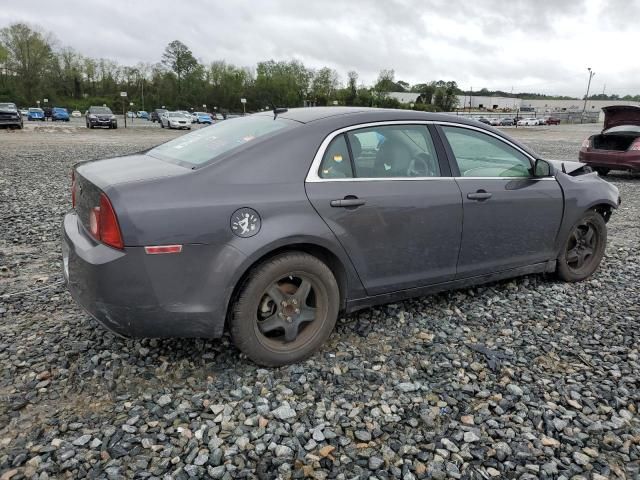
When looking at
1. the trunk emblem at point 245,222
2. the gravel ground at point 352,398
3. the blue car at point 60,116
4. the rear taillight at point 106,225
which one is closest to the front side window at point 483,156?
the gravel ground at point 352,398

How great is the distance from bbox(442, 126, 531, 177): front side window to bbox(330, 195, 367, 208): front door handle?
100 centimetres

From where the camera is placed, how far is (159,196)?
261cm

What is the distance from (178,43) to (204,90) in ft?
33.7

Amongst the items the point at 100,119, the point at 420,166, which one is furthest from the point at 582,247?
the point at 100,119

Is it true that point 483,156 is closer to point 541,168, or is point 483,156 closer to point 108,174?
point 541,168

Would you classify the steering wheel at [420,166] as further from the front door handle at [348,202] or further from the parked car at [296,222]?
the front door handle at [348,202]

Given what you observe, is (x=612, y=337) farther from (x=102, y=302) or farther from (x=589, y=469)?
(x=102, y=302)

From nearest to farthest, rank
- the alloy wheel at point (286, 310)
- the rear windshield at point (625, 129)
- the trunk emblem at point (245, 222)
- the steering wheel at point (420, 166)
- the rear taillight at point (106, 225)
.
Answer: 1. the rear taillight at point (106, 225)
2. the trunk emblem at point (245, 222)
3. the alloy wheel at point (286, 310)
4. the steering wheel at point (420, 166)
5. the rear windshield at point (625, 129)

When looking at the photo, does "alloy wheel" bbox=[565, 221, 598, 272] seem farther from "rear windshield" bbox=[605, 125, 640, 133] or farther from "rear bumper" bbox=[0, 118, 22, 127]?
"rear bumper" bbox=[0, 118, 22, 127]

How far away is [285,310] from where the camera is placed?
302 cm

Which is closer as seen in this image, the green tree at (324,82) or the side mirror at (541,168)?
the side mirror at (541,168)

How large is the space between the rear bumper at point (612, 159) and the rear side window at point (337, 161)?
10.5 metres

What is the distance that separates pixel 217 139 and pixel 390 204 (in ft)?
4.14

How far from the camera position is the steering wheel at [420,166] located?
136 inches
